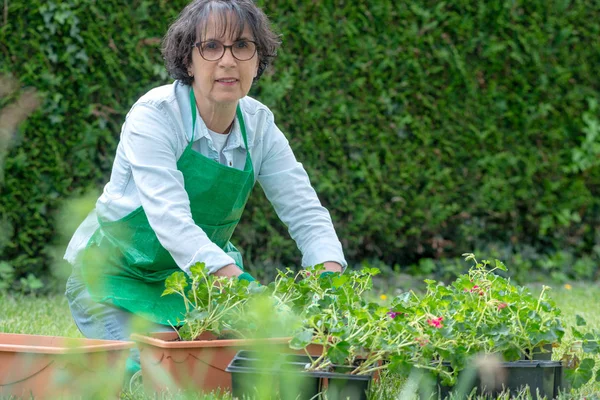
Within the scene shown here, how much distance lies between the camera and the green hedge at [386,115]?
15.2 ft

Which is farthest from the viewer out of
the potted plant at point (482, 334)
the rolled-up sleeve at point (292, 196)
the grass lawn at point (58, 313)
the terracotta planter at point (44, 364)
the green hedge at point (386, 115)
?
the green hedge at point (386, 115)

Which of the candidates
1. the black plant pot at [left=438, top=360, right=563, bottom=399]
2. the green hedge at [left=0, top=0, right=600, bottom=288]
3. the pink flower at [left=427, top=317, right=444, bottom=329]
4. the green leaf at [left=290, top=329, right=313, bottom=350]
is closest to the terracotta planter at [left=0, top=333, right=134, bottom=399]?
the green leaf at [left=290, top=329, right=313, bottom=350]

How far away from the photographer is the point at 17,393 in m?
2.03

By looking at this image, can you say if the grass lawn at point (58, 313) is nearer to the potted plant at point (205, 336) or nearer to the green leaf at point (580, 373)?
the green leaf at point (580, 373)

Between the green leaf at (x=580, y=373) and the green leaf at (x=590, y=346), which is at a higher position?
the green leaf at (x=590, y=346)

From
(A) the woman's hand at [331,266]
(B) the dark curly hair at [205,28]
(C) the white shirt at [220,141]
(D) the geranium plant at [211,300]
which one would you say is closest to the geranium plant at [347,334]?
(D) the geranium plant at [211,300]

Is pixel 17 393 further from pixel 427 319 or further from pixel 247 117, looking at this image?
pixel 247 117

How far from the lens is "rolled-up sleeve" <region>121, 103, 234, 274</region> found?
8.00 ft

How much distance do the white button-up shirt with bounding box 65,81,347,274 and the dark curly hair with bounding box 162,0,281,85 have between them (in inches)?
3.6

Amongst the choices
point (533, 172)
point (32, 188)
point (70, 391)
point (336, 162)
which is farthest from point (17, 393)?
point (533, 172)

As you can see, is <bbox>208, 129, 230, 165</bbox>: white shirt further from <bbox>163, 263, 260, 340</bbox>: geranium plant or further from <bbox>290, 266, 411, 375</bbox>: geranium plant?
<bbox>290, 266, 411, 375</bbox>: geranium plant

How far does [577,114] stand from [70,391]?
4.85 meters

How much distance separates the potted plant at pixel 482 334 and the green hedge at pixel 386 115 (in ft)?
9.14

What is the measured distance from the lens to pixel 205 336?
2.33 meters
